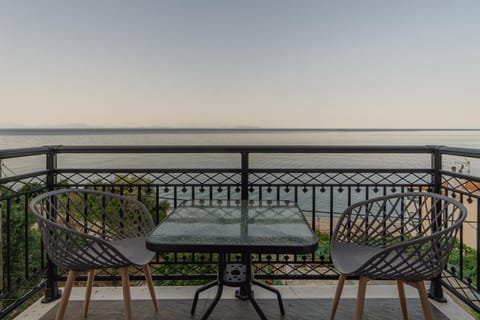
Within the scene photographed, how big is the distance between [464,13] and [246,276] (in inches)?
256

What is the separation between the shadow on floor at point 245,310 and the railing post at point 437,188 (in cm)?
14

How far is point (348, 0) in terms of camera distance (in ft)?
18.3

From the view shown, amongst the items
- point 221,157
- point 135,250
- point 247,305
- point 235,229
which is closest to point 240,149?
point 235,229

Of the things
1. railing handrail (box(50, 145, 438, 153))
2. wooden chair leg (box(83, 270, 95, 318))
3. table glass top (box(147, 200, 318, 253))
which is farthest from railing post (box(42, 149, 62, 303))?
table glass top (box(147, 200, 318, 253))

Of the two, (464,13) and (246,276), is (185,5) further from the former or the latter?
(246,276)

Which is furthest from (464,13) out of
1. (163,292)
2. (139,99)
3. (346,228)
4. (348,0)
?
(139,99)

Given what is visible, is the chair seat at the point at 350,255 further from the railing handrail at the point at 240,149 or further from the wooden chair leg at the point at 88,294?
the wooden chair leg at the point at 88,294

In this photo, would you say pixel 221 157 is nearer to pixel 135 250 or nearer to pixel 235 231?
pixel 135 250

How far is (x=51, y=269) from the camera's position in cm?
208

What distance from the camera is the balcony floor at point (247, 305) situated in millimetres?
1855

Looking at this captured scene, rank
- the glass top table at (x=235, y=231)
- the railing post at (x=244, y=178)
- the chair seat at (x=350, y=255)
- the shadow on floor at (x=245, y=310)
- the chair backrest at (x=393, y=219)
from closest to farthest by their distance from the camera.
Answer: the glass top table at (x=235, y=231)
the chair seat at (x=350, y=255)
the chair backrest at (x=393, y=219)
the shadow on floor at (x=245, y=310)
the railing post at (x=244, y=178)

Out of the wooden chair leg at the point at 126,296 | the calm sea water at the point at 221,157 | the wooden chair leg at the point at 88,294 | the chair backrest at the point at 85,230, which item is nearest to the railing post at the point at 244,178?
Answer: the calm sea water at the point at 221,157

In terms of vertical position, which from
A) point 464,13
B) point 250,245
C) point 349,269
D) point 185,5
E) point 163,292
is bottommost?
point 163,292

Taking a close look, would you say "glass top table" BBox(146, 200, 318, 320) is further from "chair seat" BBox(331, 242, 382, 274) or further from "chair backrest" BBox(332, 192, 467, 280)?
"chair backrest" BBox(332, 192, 467, 280)
